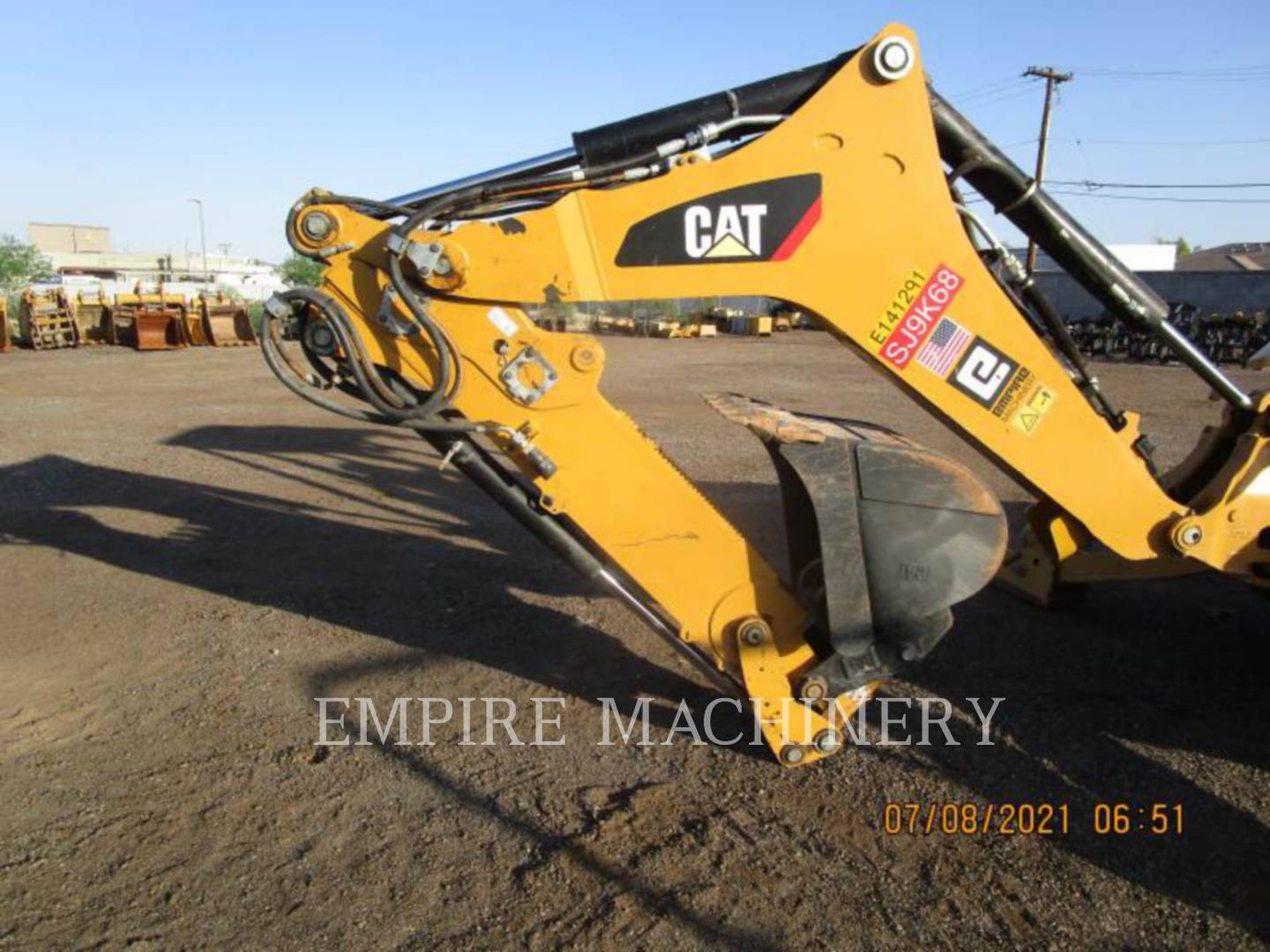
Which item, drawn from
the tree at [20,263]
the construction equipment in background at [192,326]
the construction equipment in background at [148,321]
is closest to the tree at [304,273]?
the construction equipment in background at [192,326]

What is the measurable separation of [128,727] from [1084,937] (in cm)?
379

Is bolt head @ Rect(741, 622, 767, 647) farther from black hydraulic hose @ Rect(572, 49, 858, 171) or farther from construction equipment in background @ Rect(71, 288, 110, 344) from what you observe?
construction equipment in background @ Rect(71, 288, 110, 344)

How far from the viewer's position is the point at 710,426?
12.0 metres

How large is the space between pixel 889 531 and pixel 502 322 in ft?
4.99

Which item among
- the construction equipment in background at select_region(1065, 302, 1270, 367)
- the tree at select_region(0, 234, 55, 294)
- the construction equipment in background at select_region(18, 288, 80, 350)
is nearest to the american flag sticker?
the construction equipment in background at select_region(1065, 302, 1270, 367)

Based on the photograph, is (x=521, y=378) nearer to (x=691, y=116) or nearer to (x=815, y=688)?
(x=691, y=116)

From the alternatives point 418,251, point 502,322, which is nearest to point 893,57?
point 502,322

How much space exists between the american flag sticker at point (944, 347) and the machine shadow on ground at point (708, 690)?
5.33ft

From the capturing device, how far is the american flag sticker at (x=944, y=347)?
3117mm

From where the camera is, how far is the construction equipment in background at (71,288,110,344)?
→ 976 inches

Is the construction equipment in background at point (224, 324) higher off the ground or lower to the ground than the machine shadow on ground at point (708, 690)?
higher

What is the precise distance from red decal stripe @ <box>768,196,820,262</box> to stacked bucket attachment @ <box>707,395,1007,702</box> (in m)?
0.59

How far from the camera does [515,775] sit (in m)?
3.59

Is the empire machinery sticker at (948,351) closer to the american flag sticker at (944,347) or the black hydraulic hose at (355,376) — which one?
the american flag sticker at (944,347)
